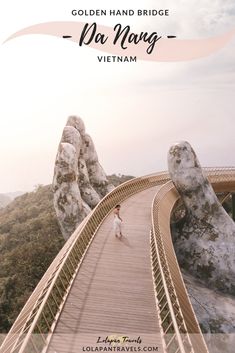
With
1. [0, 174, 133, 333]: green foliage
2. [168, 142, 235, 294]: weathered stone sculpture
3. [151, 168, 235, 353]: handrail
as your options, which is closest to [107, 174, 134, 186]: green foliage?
[0, 174, 133, 333]: green foliage

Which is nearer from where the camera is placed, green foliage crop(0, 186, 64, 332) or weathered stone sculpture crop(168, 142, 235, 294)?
green foliage crop(0, 186, 64, 332)

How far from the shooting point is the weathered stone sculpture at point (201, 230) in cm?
2870

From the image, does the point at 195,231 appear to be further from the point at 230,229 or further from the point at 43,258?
the point at 43,258

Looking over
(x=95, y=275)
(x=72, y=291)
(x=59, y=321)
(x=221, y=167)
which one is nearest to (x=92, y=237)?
(x=95, y=275)

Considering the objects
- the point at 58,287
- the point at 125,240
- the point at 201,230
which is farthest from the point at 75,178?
the point at 58,287

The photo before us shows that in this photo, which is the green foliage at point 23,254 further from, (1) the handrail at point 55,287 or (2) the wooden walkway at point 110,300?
(2) the wooden walkway at point 110,300

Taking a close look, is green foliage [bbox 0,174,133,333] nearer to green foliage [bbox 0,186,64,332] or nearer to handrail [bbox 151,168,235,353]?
green foliage [bbox 0,186,64,332]

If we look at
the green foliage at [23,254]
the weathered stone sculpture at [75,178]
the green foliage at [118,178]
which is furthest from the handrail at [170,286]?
the green foliage at [118,178]

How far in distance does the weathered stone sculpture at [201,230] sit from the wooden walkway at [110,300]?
8543 mm

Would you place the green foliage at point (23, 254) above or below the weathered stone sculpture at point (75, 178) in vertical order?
below

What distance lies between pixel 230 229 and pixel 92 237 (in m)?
12.2

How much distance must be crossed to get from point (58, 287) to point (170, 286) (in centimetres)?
382

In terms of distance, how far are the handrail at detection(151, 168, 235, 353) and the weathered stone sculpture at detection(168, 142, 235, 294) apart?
184 cm

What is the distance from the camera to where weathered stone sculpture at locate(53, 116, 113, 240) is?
105 feet
